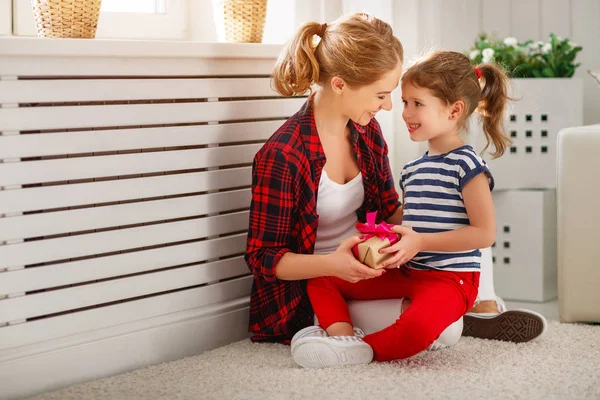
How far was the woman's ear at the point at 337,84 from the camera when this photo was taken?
1.61 metres

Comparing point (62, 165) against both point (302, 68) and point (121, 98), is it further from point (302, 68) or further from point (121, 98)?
point (302, 68)

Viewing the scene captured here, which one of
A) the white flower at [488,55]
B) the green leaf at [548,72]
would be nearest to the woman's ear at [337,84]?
the white flower at [488,55]

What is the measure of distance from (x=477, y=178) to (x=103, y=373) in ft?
2.59

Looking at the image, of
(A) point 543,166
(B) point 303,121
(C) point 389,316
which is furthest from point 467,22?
(C) point 389,316

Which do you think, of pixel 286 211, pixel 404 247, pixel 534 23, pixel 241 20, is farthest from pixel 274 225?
pixel 534 23

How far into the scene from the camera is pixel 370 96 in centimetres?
161

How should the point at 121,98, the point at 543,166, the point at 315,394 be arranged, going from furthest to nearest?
the point at 543,166, the point at 121,98, the point at 315,394

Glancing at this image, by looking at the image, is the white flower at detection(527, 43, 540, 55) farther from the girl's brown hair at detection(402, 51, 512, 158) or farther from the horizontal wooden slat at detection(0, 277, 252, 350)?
the horizontal wooden slat at detection(0, 277, 252, 350)

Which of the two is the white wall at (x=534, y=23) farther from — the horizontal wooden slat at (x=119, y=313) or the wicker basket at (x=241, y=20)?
the horizontal wooden slat at (x=119, y=313)

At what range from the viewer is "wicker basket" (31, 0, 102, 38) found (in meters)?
1.49

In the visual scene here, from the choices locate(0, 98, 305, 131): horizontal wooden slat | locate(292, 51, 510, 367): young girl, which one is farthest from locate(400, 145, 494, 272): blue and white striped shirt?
locate(0, 98, 305, 131): horizontal wooden slat

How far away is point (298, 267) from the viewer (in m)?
1.58

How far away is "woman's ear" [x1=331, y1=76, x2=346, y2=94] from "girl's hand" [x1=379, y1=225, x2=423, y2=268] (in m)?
0.30

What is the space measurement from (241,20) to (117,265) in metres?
0.61
